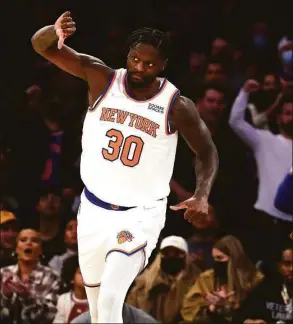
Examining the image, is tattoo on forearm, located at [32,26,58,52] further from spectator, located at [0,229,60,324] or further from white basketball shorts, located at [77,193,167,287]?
spectator, located at [0,229,60,324]

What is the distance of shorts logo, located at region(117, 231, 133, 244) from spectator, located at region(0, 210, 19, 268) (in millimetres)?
3367

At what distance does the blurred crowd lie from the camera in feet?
29.3

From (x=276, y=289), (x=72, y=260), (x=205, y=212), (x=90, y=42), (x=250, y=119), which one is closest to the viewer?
(x=205, y=212)

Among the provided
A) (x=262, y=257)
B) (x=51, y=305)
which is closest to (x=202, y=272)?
(x=262, y=257)

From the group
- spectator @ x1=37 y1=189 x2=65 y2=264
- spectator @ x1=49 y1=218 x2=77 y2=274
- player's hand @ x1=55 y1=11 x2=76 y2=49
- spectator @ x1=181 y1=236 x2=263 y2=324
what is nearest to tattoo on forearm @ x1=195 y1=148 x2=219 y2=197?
player's hand @ x1=55 y1=11 x2=76 y2=49

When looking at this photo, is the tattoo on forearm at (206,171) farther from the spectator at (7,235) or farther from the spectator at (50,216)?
the spectator at (50,216)

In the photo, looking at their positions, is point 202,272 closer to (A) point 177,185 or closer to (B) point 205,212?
(A) point 177,185

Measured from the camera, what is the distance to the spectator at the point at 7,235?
31.1ft

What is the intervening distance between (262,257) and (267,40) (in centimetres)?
297

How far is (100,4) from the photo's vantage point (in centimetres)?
1170

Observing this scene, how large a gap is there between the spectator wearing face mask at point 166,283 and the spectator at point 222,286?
140 millimetres

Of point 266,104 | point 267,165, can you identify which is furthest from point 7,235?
point 266,104

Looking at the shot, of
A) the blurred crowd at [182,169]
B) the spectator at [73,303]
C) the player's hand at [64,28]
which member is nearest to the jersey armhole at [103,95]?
the player's hand at [64,28]

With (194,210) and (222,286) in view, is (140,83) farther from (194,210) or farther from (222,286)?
(222,286)
